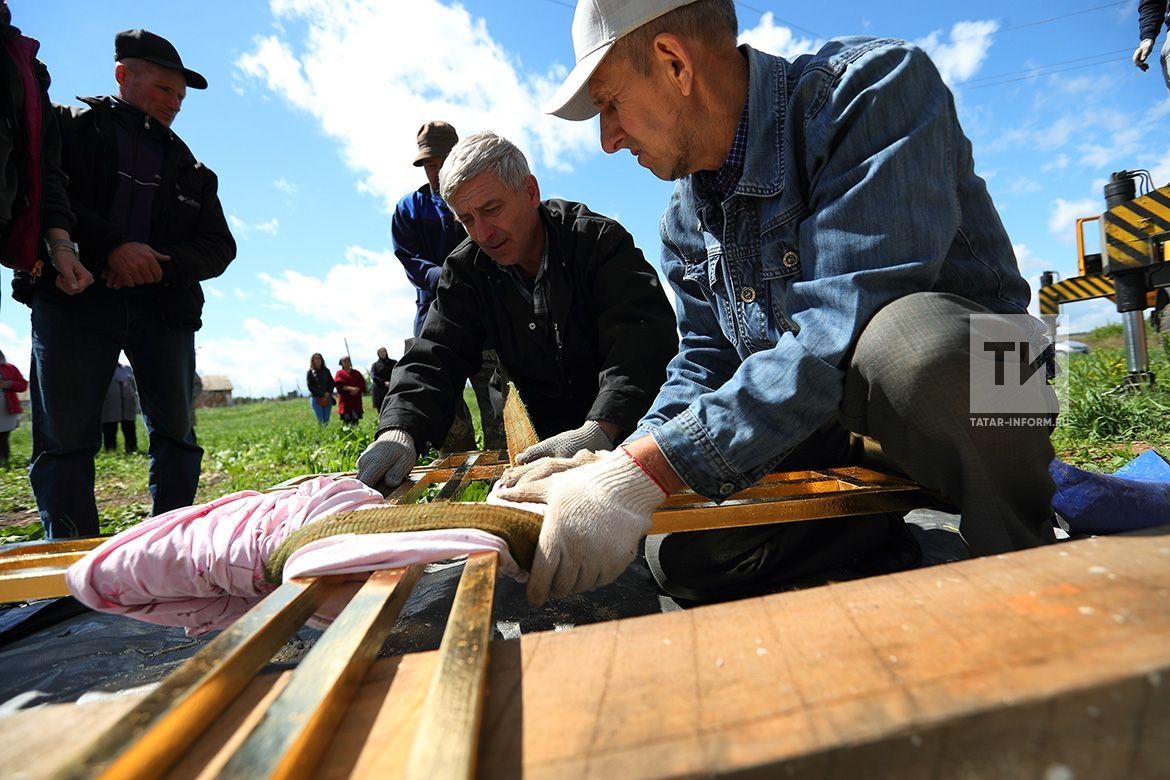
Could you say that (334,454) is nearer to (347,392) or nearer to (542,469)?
(542,469)

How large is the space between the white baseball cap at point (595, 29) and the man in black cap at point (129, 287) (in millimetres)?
2130

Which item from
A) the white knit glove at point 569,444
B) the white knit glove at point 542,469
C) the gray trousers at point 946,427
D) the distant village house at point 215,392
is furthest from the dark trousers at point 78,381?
Result: the distant village house at point 215,392

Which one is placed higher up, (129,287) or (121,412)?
(129,287)

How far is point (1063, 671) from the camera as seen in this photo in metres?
0.54

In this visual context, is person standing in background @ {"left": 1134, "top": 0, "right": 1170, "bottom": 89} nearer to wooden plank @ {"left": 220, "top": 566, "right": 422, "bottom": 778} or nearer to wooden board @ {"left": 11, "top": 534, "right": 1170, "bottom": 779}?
wooden board @ {"left": 11, "top": 534, "right": 1170, "bottom": 779}

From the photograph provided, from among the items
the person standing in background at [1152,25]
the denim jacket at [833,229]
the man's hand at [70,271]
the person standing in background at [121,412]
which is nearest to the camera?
the denim jacket at [833,229]

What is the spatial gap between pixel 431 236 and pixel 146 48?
5.34 feet

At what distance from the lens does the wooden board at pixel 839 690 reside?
515 mm

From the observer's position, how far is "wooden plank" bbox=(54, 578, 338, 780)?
0.51 metres

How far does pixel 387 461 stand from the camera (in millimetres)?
2299

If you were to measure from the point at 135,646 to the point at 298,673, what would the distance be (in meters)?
1.51

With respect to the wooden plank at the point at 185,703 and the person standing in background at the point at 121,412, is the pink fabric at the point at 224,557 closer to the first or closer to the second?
the wooden plank at the point at 185,703

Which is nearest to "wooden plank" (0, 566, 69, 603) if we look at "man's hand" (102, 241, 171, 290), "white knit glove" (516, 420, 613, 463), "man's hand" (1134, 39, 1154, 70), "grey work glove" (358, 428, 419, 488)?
"grey work glove" (358, 428, 419, 488)

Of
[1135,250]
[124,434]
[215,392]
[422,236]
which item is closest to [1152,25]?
[1135,250]
